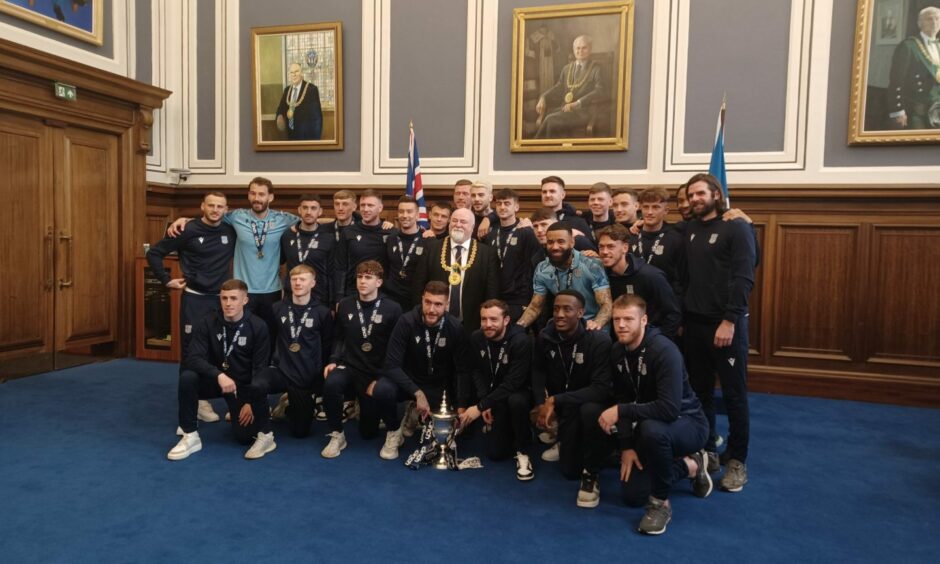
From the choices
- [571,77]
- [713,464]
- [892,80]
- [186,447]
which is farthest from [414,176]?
[892,80]

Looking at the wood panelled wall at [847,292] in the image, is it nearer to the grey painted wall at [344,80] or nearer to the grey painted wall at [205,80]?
the grey painted wall at [344,80]

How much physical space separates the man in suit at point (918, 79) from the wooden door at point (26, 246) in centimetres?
783

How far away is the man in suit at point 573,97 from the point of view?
6527mm

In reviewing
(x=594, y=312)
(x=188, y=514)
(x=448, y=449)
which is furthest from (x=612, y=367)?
(x=188, y=514)

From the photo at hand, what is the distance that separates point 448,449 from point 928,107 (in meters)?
5.03

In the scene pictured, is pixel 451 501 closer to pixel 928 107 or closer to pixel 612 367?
pixel 612 367

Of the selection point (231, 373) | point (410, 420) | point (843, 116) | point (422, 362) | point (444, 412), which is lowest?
point (410, 420)

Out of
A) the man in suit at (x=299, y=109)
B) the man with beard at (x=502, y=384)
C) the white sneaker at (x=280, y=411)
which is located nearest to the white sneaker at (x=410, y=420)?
the man with beard at (x=502, y=384)

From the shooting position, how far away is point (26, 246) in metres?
6.31

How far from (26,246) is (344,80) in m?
3.57

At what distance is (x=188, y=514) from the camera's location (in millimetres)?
3301

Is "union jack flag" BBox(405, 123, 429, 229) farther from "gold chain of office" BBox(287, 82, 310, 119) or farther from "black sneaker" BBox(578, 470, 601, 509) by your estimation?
"black sneaker" BBox(578, 470, 601, 509)

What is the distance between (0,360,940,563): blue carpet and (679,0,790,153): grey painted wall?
9.27 ft

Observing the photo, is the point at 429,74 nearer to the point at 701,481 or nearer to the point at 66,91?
the point at 66,91
